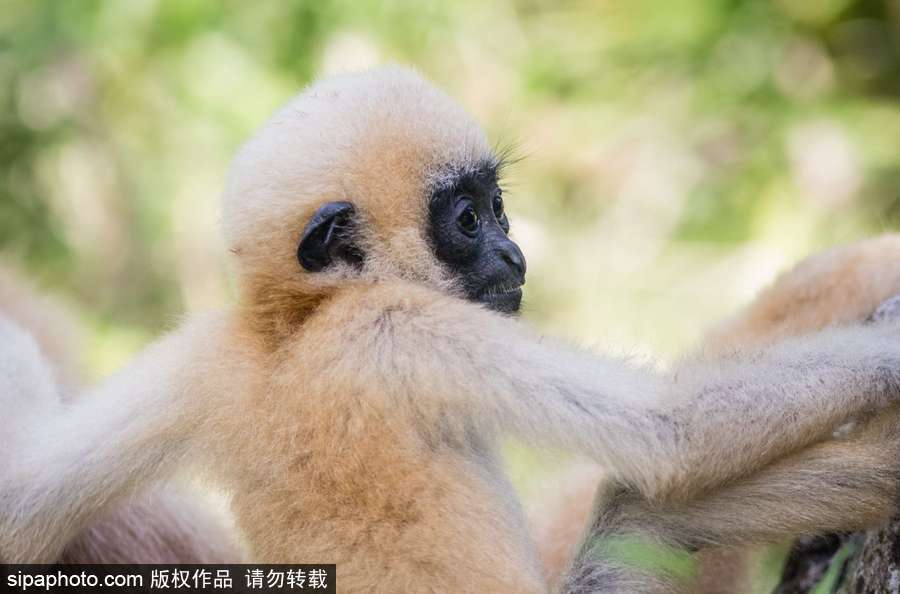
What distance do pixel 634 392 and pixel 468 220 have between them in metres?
0.98

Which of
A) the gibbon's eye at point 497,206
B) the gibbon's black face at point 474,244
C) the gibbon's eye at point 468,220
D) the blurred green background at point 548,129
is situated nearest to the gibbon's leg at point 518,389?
the gibbon's black face at point 474,244

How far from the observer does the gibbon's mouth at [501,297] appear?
420 cm

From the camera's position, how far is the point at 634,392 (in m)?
Result: 3.59

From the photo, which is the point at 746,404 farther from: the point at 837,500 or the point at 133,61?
the point at 133,61

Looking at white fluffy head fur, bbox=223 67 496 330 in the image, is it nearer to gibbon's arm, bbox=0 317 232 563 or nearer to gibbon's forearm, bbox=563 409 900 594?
gibbon's arm, bbox=0 317 232 563

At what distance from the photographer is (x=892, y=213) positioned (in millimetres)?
9531

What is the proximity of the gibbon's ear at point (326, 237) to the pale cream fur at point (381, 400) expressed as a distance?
0.04 metres

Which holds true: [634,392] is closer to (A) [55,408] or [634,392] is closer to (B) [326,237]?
(B) [326,237]

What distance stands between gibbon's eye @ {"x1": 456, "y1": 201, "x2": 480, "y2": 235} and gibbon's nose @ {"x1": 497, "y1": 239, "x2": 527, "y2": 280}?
12 centimetres

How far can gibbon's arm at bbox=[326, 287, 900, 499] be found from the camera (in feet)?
11.5

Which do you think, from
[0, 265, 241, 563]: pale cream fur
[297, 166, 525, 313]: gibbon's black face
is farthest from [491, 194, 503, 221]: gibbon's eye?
[0, 265, 241, 563]: pale cream fur

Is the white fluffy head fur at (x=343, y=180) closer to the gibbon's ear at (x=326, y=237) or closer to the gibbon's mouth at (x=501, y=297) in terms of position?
the gibbon's ear at (x=326, y=237)

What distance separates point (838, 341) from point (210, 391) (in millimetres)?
1929

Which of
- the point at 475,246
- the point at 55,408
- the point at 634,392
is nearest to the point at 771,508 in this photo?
the point at 634,392
